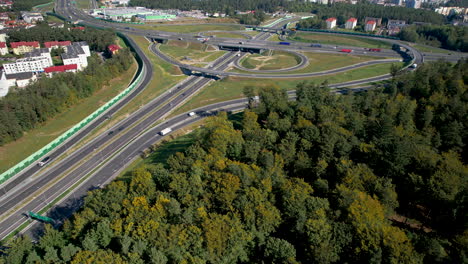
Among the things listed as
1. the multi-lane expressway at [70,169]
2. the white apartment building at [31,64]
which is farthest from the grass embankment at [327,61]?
the white apartment building at [31,64]

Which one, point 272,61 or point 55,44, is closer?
point 272,61

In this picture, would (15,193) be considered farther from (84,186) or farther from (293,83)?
(293,83)

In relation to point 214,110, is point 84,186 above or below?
below

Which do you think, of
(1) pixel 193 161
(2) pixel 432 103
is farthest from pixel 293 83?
(1) pixel 193 161

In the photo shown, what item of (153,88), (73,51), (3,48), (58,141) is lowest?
(58,141)

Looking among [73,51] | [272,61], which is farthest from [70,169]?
[272,61]

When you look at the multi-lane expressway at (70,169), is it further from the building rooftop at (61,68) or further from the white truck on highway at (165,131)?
the building rooftop at (61,68)

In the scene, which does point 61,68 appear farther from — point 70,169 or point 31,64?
point 70,169
